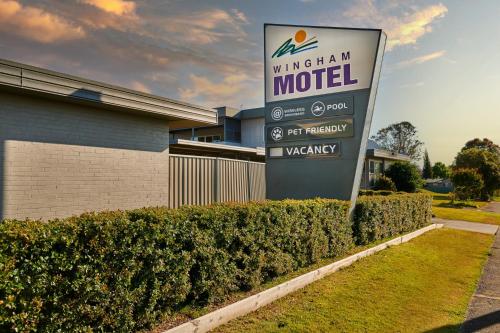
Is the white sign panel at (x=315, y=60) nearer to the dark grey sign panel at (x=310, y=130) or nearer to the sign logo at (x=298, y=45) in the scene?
the sign logo at (x=298, y=45)

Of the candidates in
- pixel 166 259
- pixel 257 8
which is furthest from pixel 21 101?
pixel 257 8

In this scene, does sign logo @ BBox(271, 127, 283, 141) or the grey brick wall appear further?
sign logo @ BBox(271, 127, 283, 141)

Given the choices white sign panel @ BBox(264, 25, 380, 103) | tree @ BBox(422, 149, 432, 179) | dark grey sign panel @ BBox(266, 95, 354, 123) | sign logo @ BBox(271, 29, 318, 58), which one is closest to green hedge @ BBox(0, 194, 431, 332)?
dark grey sign panel @ BBox(266, 95, 354, 123)

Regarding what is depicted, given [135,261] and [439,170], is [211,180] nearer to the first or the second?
[135,261]

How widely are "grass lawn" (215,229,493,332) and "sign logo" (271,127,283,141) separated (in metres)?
4.51

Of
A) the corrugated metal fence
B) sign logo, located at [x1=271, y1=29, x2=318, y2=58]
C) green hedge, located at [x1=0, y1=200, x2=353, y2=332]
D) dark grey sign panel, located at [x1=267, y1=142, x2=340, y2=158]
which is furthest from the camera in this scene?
the corrugated metal fence

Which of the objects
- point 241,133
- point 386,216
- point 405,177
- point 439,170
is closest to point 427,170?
point 439,170

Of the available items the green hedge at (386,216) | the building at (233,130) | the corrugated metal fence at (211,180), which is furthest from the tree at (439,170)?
the corrugated metal fence at (211,180)

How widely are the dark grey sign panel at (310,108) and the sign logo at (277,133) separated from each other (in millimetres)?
287

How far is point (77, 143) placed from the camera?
8031mm

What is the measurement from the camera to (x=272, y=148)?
452 inches

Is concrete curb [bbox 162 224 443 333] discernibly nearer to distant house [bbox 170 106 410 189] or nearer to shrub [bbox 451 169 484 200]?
distant house [bbox 170 106 410 189]

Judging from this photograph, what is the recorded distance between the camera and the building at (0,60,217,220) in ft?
22.5

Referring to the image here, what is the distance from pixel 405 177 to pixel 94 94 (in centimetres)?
2318
